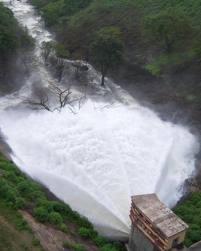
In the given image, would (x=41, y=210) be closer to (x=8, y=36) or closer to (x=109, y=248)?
(x=109, y=248)

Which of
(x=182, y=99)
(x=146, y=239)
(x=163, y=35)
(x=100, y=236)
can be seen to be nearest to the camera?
(x=146, y=239)

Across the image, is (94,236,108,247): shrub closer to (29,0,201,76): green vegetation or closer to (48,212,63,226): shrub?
(48,212,63,226): shrub

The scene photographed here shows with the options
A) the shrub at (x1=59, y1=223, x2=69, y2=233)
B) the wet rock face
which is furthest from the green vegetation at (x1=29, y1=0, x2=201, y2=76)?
the shrub at (x1=59, y1=223, x2=69, y2=233)

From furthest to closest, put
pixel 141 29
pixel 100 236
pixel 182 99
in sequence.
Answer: pixel 141 29 → pixel 182 99 → pixel 100 236

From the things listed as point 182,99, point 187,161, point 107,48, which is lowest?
point 187,161

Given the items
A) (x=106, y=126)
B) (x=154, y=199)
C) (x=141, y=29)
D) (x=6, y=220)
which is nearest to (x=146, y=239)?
(x=154, y=199)

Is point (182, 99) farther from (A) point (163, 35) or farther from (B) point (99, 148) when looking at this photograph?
(B) point (99, 148)

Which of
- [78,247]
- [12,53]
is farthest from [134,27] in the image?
[78,247]
